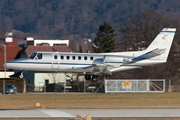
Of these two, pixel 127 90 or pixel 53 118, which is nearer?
pixel 53 118

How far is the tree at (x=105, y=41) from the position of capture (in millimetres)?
81887

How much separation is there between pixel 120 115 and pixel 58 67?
344 inches

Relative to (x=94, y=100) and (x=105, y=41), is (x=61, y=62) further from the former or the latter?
(x=105, y=41)

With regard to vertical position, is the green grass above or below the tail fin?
below

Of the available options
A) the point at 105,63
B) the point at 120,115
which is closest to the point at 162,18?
the point at 105,63

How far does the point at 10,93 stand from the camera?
2224 inches

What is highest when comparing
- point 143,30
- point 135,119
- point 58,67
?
point 143,30

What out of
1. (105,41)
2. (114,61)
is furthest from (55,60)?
(105,41)

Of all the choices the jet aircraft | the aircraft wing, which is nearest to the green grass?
the aircraft wing

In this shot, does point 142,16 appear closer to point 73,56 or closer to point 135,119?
point 73,56

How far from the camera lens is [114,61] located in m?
36.1

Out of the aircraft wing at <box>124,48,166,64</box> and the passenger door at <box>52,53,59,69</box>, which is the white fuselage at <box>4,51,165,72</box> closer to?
the passenger door at <box>52,53,59,69</box>

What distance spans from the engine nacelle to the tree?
4414 cm

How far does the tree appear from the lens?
8189cm
